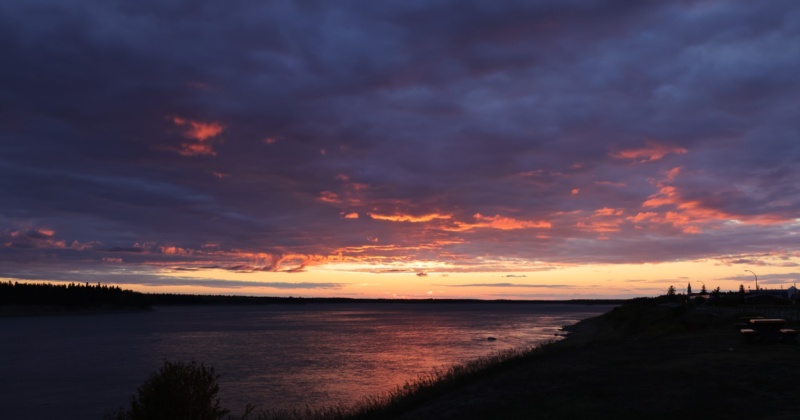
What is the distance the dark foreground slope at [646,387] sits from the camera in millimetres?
19562

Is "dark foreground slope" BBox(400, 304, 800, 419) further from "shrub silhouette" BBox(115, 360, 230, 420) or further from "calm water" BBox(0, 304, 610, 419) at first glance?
"calm water" BBox(0, 304, 610, 419)

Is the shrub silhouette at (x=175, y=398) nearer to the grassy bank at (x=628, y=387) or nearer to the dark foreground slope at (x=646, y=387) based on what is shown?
the grassy bank at (x=628, y=387)

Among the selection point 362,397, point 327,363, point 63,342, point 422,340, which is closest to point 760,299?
point 422,340

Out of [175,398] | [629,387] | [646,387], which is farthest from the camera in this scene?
[629,387]

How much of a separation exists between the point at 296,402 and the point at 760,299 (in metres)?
Result: 81.6

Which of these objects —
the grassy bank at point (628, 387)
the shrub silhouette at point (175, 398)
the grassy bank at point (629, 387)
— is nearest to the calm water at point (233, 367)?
the grassy bank at point (628, 387)

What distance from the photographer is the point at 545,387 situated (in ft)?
84.6

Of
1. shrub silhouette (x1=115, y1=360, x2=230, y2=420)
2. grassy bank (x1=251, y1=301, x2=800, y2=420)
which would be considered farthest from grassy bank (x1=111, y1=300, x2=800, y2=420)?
shrub silhouette (x1=115, y1=360, x2=230, y2=420)

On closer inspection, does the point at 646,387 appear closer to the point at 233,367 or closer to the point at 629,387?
the point at 629,387

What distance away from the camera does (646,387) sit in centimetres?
2323

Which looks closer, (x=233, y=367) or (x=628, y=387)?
(x=628, y=387)

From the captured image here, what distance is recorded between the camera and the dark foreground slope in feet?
64.2

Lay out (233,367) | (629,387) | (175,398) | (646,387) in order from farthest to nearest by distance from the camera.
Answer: (233,367)
(629,387)
(646,387)
(175,398)

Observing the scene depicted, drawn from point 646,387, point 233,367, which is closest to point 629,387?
point 646,387
